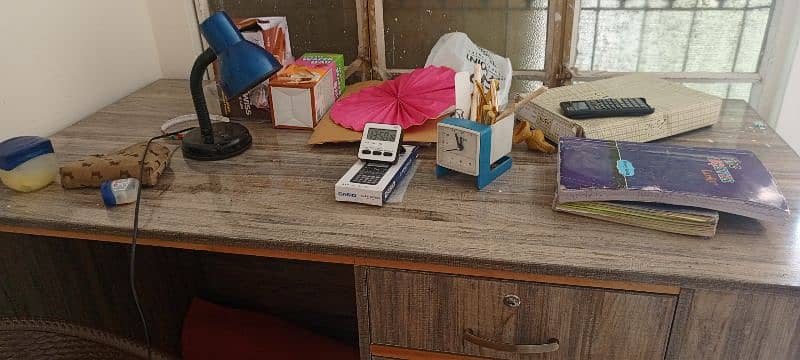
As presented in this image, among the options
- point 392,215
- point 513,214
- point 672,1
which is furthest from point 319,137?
point 672,1

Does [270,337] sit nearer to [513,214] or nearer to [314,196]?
[314,196]

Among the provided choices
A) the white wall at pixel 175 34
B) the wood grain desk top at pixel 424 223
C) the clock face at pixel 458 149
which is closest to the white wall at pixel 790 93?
the wood grain desk top at pixel 424 223

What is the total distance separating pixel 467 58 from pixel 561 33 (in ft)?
0.78

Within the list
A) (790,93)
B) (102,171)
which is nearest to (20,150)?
(102,171)

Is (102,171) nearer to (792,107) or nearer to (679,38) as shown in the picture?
(679,38)

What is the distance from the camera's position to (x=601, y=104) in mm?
1146

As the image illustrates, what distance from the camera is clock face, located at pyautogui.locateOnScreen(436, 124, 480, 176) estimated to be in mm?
958

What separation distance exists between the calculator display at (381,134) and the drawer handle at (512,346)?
1.15ft

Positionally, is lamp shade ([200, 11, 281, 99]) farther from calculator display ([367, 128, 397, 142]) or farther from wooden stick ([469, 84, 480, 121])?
wooden stick ([469, 84, 480, 121])

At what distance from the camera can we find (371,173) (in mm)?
994

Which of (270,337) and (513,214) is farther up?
(513,214)

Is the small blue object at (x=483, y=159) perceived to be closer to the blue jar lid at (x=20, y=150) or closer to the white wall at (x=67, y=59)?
the blue jar lid at (x=20, y=150)

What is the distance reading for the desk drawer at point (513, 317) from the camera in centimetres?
83

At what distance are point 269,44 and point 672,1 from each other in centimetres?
88
